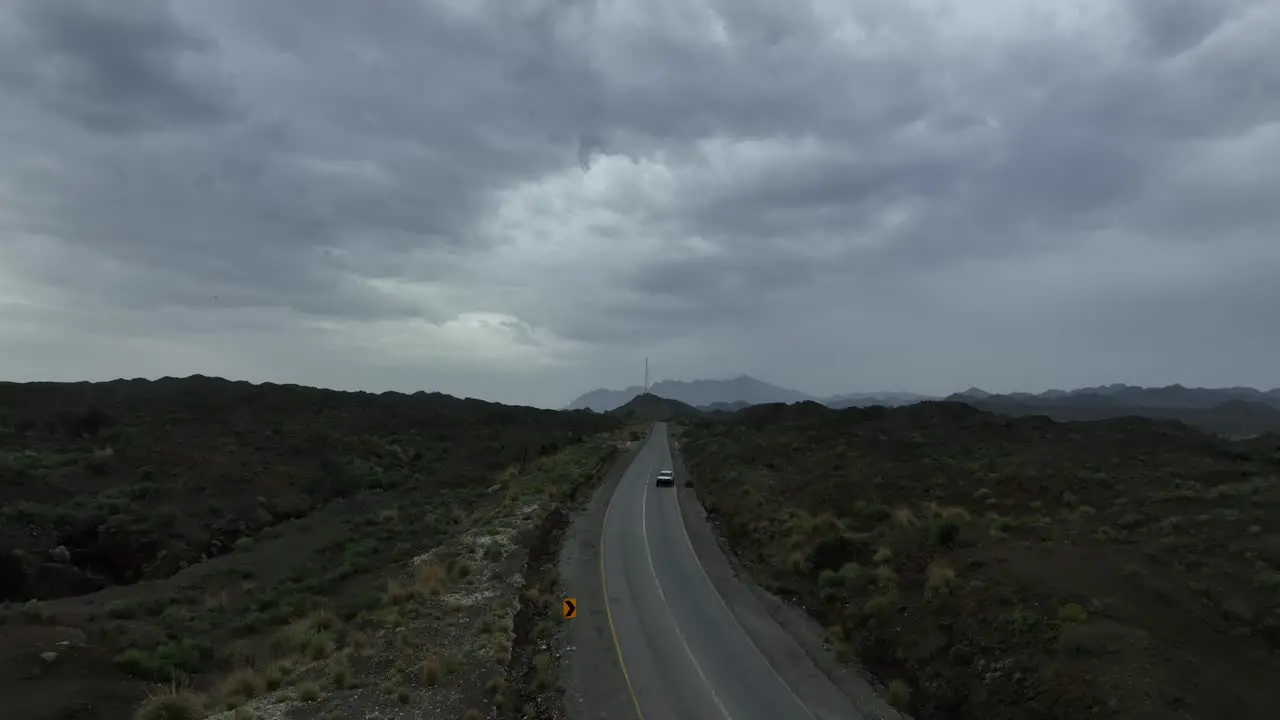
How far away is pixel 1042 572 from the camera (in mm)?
20453

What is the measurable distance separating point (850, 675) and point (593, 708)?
23.5 ft

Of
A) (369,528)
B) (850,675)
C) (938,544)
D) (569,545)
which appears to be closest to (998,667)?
(850,675)

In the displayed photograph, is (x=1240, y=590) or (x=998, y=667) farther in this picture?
(x=1240, y=590)

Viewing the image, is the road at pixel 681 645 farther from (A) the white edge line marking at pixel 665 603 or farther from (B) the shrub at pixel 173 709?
(B) the shrub at pixel 173 709

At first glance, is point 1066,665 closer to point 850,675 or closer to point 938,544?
point 850,675

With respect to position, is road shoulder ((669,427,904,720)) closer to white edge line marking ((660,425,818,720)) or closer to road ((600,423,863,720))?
white edge line marking ((660,425,818,720))

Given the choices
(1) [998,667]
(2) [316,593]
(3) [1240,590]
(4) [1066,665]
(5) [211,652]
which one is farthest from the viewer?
(2) [316,593]

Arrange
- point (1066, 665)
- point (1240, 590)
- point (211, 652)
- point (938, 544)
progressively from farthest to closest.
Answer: point (938, 544), point (211, 652), point (1240, 590), point (1066, 665)

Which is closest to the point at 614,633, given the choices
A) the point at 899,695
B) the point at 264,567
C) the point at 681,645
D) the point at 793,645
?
the point at 681,645

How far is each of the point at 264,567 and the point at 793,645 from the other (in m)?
26.7

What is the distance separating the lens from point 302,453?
203 ft

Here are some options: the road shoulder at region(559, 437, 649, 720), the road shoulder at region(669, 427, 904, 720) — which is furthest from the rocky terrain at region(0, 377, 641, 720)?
the road shoulder at region(669, 427, 904, 720)

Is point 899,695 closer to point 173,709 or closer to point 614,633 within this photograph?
point 614,633

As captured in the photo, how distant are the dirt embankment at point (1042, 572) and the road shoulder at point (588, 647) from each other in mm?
6743
